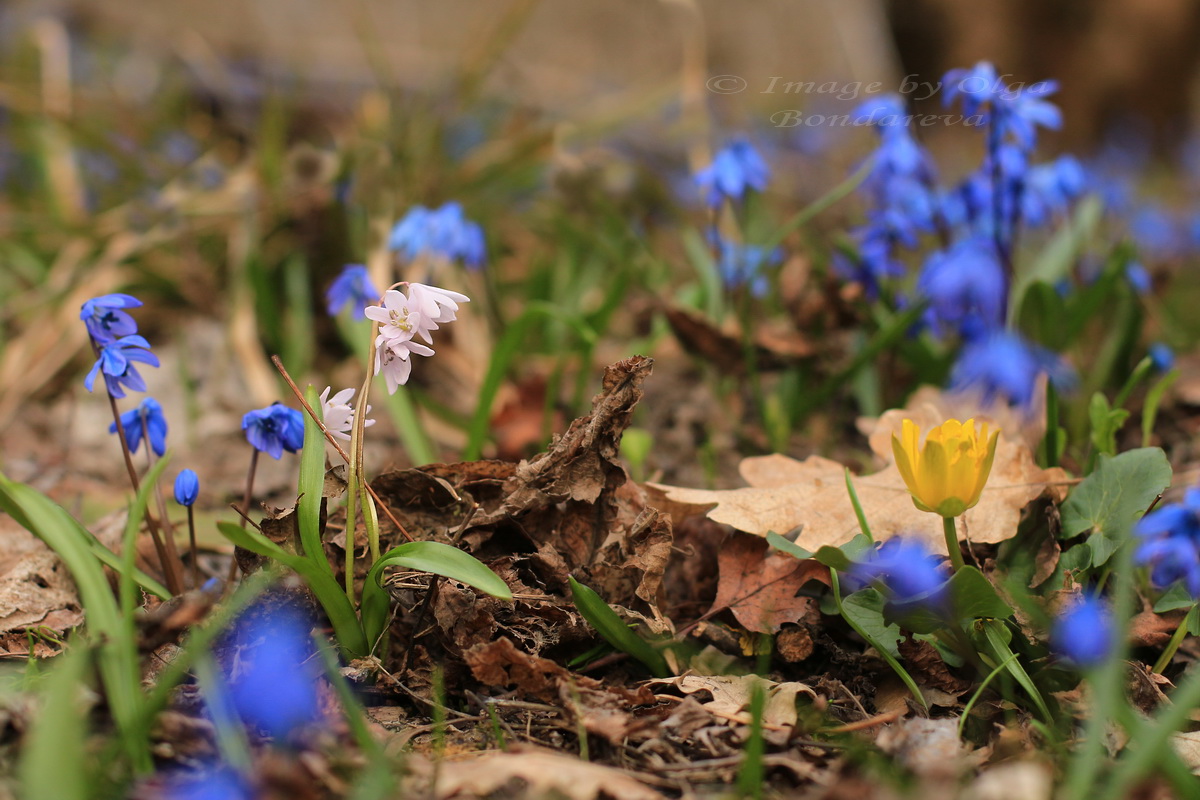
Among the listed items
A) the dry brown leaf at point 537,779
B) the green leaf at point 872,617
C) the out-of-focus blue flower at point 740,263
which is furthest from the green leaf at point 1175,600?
the out-of-focus blue flower at point 740,263

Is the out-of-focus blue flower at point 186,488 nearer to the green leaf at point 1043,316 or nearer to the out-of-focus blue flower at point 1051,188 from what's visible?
the green leaf at point 1043,316

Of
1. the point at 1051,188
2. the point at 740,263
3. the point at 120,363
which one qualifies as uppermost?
the point at 1051,188

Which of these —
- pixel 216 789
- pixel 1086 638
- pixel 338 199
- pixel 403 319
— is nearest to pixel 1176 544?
pixel 1086 638

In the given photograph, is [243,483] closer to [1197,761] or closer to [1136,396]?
[1197,761]

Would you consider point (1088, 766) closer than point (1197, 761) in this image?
A: Yes

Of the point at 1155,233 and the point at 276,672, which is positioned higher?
the point at 1155,233

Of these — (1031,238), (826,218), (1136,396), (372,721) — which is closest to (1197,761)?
(372,721)

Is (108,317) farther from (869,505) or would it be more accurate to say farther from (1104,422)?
(1104,422)

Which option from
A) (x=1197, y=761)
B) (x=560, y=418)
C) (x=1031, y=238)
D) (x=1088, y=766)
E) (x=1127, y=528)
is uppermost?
(x=1031, y=238)
